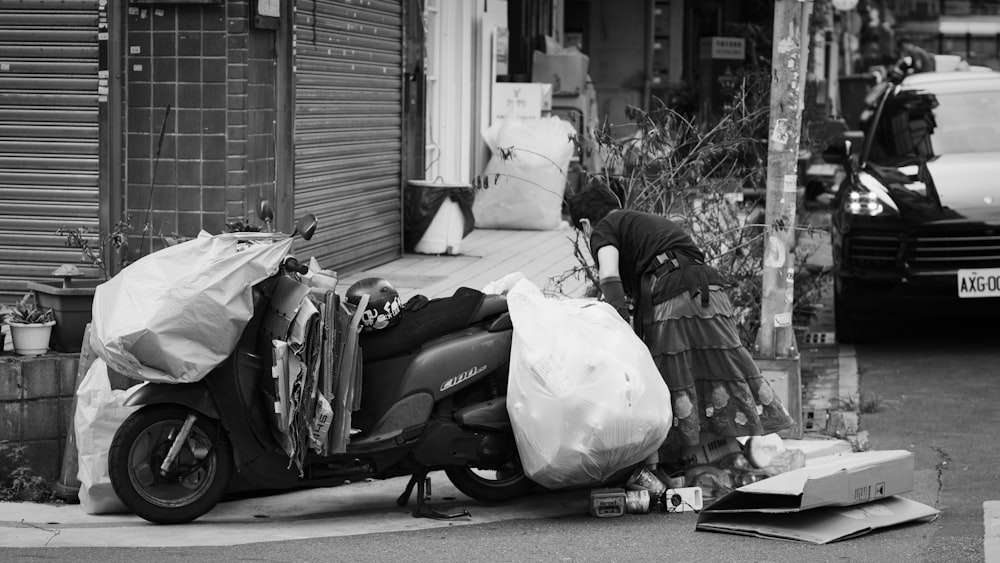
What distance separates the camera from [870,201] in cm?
1005

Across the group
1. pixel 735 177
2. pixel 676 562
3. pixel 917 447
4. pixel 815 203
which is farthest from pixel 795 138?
pixel 815 203

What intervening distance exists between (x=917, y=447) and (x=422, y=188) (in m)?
5.44

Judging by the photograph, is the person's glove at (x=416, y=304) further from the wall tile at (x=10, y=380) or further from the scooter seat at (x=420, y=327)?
the wall tile at (x=10, y=380)

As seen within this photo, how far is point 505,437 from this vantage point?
256 inches

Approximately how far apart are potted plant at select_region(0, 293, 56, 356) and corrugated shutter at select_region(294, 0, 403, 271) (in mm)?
2852

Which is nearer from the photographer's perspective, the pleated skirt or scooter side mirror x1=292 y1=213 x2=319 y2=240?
scooter side mirror x1=292 y1=213 x2=319 y2=240

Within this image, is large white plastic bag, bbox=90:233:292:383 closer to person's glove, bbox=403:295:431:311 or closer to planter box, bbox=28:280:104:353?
person's glove, bbox=403:295:431:311

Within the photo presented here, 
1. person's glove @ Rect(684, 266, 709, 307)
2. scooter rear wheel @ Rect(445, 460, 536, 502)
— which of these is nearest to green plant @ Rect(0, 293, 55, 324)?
scooter rear wheel @ Rect(445, 460, 536, 502)

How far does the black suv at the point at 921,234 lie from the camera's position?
9688 mm

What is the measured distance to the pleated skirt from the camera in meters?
6.75

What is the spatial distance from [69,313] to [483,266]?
183 inches

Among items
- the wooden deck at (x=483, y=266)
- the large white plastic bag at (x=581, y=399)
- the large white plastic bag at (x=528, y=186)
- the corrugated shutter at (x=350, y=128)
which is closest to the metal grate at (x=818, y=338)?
the wooden deck at (x=483, y=266)

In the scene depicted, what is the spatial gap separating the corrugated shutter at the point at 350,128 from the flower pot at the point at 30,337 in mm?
2916

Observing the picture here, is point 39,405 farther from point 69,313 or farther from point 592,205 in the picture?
point 592,205
